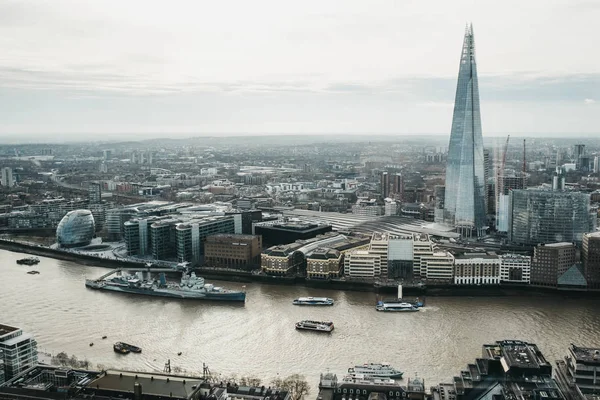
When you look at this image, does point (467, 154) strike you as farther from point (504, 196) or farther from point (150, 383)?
point (150, 383)

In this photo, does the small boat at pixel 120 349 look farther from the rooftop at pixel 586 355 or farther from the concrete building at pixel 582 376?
the rooftop at pixel 586 355

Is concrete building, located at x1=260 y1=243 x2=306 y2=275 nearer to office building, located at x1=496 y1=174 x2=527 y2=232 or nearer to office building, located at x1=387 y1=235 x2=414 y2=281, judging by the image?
office building, located at x1=387 y1=235 x2=414 y2=281

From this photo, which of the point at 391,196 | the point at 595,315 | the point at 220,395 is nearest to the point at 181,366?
the point at 220,395

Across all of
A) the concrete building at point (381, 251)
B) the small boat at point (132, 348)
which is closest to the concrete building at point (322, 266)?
the concrete building at point (381, 251)

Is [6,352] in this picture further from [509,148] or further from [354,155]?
[354,155]

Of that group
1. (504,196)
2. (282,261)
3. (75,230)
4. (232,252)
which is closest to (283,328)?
(282,261)
